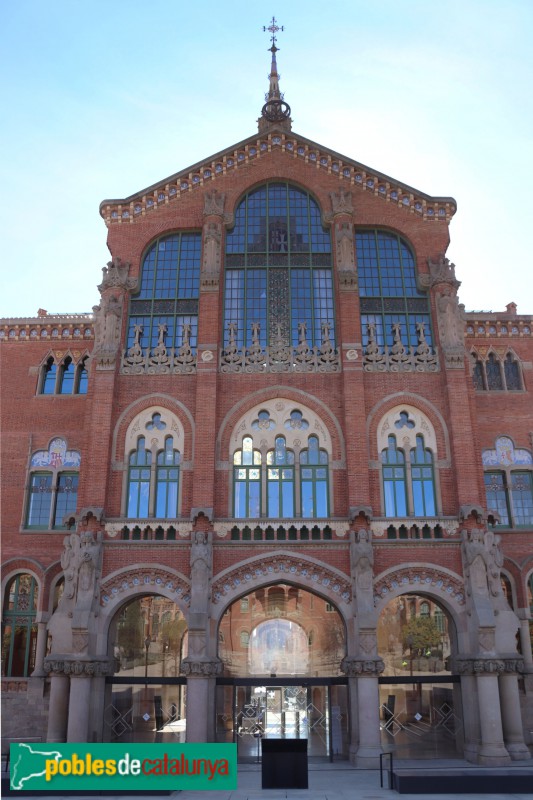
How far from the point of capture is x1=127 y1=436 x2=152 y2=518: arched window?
27.4m

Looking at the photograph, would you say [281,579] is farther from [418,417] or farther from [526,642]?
[526,642]

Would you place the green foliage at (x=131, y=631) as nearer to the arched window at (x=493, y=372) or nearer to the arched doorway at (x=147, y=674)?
the arched doorway at (x=147, y=674)

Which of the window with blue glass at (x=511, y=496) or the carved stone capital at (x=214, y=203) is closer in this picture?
the window with blue glass at (x=511, y=496)

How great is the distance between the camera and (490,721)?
2353cm

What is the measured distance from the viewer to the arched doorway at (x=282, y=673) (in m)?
25.8

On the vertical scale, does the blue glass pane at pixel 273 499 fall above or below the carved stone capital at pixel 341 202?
below

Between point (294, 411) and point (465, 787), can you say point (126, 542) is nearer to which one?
point (294, 411)

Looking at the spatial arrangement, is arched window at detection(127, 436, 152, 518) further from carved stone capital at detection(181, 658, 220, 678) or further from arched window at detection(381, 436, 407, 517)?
arched window at detection(381, 436, 407, 517)

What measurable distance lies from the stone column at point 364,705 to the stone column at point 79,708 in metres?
9.09

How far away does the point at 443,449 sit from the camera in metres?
28.1

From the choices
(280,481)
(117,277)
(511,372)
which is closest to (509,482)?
(511,372)

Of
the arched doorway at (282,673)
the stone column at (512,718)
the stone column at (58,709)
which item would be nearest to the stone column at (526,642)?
the stone column at (512,718)

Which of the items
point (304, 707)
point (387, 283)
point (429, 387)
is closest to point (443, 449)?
point (429, 387)

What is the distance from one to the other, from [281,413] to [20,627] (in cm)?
1410
